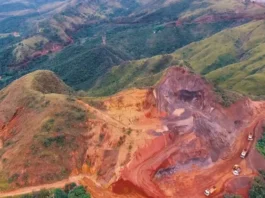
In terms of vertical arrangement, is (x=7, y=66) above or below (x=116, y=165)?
below

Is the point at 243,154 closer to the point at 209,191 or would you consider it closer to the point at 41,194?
the point at 209,191

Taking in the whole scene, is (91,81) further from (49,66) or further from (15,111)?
(15,111)

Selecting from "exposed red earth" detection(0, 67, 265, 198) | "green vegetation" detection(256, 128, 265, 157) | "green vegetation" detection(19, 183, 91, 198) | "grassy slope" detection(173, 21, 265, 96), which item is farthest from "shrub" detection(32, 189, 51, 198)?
"grassy slope" detection(173, 21, 265, 96)

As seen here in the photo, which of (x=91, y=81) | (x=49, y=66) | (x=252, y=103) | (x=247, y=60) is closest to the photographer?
(x=252, y=103)

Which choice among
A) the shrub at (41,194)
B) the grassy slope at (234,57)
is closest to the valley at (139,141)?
the shrub at (41,194)

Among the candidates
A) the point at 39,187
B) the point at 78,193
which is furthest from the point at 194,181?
the point at 39,187

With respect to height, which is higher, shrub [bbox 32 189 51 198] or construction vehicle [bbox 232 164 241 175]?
shrub [bbox 32 189 51 198]

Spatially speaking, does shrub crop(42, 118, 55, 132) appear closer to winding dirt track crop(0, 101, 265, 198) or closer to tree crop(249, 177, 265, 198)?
winding dirt track crop(0, 101, 265, 198)

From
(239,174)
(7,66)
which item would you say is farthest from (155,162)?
(7,66)
